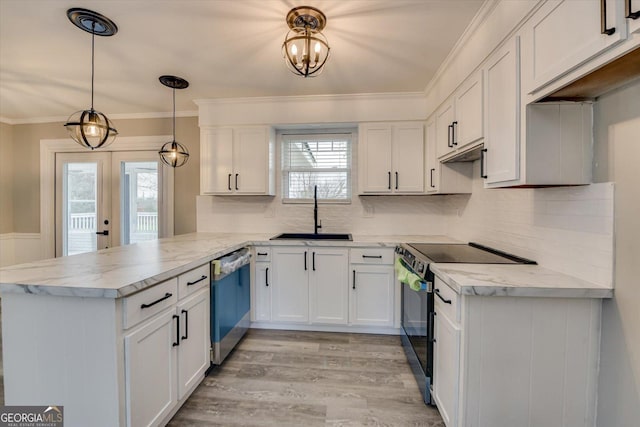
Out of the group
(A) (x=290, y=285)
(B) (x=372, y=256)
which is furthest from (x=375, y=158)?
(A) (x=290, y=285)

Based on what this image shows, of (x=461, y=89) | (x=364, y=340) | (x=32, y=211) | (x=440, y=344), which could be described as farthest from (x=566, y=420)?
(x=32, y=211)

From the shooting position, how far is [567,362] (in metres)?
1.33

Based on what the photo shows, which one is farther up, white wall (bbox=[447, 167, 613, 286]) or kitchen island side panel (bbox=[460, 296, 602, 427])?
white wall (bbox=[447, 167, 613, 286])

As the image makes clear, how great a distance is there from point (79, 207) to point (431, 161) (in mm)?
4477

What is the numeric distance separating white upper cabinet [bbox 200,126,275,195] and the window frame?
10.5 inches

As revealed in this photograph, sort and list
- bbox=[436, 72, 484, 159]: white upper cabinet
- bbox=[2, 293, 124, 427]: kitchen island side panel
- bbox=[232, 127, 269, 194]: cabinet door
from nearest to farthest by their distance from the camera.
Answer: bbox=[2, 293, 124, 427]: kitchen island side panel
bbox=[436, 72, 484, 159]: white upper cabinet
bbox=[232, 127, 269, 194]: cabinet door

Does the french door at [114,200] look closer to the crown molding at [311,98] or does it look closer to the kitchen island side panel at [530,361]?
the crown molding at [311,98]

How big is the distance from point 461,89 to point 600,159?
1098 mm

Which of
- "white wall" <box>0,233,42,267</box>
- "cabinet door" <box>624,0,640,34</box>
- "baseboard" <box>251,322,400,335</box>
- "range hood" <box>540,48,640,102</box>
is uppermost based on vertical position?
"cabinet door" <box>624,0,640,34</box>

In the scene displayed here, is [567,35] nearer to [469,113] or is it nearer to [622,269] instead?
[469,113]

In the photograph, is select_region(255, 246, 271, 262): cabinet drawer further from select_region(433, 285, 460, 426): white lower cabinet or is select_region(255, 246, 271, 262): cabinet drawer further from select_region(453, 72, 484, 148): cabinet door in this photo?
select_region(453, 72, 484, 148): cabinet door

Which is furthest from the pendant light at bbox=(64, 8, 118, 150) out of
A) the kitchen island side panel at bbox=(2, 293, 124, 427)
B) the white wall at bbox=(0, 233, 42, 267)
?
the white wall at bbox=(0, 233, 42, 267)

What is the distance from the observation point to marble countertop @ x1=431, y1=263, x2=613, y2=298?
1294 millimetres

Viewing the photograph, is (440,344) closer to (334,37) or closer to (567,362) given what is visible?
(567,362)
